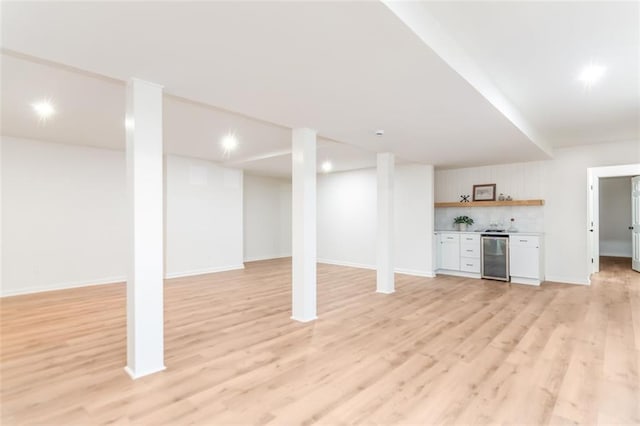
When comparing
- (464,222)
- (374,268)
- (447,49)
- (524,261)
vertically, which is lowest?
(374,268)

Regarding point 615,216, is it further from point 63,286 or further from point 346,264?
point 63,286

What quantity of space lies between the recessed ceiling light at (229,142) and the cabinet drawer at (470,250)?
5.11 metres

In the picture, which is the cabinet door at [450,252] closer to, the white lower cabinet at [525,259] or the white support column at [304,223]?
the white lower cabinet at [525,259]

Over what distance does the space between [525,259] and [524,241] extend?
0.35m

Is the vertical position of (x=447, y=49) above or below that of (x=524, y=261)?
above

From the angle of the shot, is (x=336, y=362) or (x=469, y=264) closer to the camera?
(x=336, y=362)

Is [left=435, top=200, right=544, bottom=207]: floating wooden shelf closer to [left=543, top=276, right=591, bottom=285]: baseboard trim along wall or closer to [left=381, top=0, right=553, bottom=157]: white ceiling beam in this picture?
[left=543, top=276, right=591, bottom=285]: baseboard trim along wall

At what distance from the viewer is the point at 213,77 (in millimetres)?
2664

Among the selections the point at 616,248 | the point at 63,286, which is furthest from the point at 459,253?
the point at 63,286

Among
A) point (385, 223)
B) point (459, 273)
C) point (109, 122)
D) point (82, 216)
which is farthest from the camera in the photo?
point (459, 273)

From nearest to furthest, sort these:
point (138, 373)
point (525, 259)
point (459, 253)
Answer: point (138, 373) < point (525, 259) < point (459, 253)

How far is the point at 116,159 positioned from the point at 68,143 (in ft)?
2.71

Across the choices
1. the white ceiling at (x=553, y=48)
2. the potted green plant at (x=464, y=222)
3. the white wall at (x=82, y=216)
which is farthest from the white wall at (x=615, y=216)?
the white wall at (x=82, y=216)

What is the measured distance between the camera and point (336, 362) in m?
2.94
